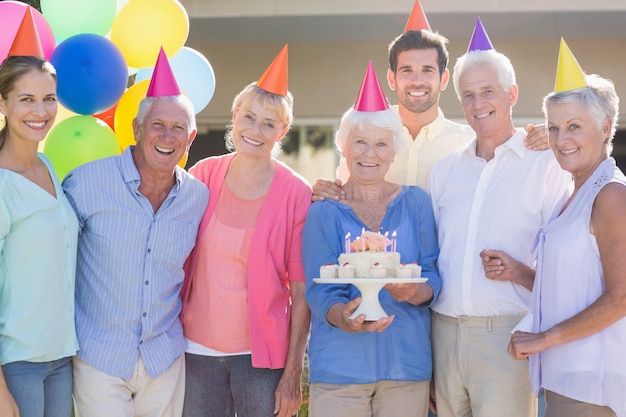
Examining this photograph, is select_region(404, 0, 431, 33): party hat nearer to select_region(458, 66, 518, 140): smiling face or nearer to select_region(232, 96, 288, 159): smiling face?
select_region(458, 66, 518, 140): smiling face

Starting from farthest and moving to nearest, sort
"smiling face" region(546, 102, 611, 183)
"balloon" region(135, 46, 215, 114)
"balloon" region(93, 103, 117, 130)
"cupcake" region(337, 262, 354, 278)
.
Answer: "balloon" region(135, 46, 215, 114)
"balloon" region(93, 103, 117, 130)
"cupcake" region(337, 262, 354, 278)
"smiling face" region(546, 102, 611, 183)

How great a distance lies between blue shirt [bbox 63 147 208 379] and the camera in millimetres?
3678

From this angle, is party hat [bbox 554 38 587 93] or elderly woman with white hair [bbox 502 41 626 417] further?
party hat [bbox 554 38 587 93]

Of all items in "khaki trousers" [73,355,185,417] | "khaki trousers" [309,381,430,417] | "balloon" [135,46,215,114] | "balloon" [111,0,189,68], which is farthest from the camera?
"balloon" [135,46,215,114]

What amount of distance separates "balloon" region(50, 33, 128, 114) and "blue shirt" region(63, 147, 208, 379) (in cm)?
49

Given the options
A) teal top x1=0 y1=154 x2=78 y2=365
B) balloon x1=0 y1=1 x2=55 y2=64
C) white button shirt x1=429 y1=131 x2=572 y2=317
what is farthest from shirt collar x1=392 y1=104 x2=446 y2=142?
teal top x1=0 y1=154 x2=78 y2=365

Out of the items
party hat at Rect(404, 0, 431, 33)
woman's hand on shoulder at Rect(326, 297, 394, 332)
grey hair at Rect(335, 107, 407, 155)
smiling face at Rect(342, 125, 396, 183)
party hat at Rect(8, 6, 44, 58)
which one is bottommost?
woman's hand on shoulder at Rect(326, 297, 394, 332)

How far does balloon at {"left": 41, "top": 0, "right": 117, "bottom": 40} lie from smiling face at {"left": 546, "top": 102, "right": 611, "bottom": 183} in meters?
2.34

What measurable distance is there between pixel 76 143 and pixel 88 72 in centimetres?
34

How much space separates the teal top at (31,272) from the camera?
3.32 m

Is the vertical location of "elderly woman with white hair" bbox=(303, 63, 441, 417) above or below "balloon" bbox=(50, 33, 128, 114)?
below

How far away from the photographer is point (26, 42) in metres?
3.56

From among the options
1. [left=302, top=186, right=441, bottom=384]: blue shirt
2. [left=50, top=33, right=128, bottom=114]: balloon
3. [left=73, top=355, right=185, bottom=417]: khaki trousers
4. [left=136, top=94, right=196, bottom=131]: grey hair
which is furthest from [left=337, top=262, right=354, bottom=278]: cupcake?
[left=50, top=33, right=128, bottom=114]: balloon

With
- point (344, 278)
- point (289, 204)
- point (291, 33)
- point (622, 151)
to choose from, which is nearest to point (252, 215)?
point (289, 204)
